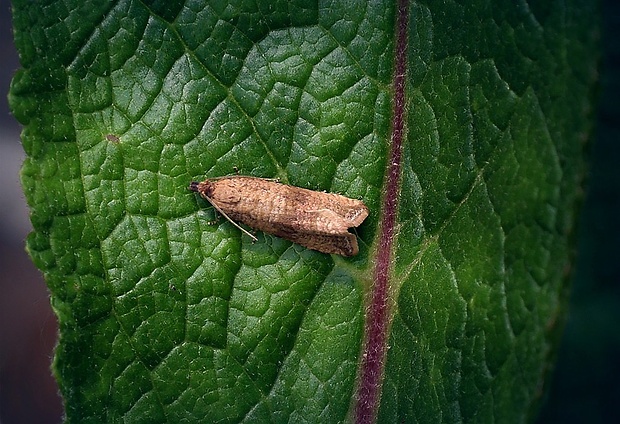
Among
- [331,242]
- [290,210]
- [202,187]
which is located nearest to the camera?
[202,187]

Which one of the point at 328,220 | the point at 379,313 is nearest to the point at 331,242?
the point at 328,220

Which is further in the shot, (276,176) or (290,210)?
(290,210)

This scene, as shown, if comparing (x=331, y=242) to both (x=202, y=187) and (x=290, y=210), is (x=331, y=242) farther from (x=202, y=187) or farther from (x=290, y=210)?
(x=202, y=187)

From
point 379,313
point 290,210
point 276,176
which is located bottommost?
point 379,313

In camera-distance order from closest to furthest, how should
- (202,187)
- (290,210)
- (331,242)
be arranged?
(202,187) < (331,242) < (290,210)

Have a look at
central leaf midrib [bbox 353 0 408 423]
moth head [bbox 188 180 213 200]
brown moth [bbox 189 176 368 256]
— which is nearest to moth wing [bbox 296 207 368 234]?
brown moth [bbox 189 176 368 256]

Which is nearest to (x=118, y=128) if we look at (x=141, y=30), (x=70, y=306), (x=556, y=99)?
(x=141, y=30)

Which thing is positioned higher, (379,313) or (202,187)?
(202,187)

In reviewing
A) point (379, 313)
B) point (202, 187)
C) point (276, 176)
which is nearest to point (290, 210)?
point (276, 176)

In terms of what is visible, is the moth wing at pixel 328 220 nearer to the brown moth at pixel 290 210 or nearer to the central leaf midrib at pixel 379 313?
the brown moth at pixel 290 210
